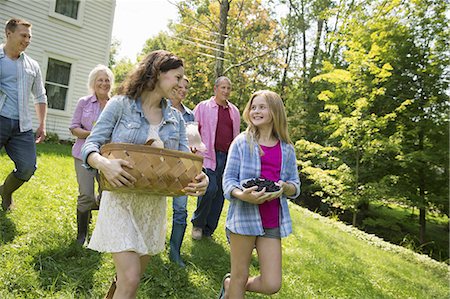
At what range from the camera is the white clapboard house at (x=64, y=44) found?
37.9ft

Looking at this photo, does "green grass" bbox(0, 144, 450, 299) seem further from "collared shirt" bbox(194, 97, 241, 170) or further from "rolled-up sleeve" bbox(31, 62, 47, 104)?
"rolled-up sleeve" bbox(31, 62, 47, 104)

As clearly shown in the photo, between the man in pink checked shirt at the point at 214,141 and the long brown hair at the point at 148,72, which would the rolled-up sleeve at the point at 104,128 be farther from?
the man in pink checked shirt at the point at 214,141

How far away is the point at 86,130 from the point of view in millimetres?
3818

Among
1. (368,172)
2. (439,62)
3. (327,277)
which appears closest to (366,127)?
(368,172)

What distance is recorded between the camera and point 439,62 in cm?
1234

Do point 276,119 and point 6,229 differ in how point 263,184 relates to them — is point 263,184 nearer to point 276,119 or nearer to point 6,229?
point 276,119

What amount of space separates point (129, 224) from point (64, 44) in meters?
11.8

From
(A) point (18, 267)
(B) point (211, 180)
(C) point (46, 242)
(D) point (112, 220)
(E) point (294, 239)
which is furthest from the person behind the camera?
(E) point (294, 239)

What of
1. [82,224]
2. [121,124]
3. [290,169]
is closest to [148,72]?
[121,124]

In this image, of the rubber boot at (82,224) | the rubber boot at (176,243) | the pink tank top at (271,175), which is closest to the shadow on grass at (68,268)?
the rubber boot at (82,224)

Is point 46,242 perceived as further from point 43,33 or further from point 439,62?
point 439,62

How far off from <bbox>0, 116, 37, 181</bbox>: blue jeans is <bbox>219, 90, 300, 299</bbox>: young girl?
2352mm

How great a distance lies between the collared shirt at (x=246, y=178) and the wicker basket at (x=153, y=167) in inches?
32.7

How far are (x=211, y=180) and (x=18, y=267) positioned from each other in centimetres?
225
